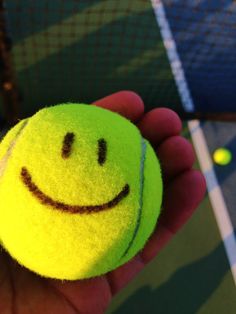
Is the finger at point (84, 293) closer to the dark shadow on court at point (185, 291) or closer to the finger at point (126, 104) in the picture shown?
the dark shadow on court at point (185, 291)

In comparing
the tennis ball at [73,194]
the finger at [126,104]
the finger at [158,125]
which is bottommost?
the finger at [158,125]

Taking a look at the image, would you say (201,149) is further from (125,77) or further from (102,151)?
(102,151)

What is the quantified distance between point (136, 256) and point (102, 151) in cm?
52

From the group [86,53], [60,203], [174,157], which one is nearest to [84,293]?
[60,203]

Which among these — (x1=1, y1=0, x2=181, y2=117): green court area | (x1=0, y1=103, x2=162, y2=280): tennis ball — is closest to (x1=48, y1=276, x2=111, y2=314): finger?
(x1=0, y1=103, x2=162, y2=280): tennis ball

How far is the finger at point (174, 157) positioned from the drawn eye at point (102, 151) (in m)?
0.50

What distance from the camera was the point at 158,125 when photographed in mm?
1537

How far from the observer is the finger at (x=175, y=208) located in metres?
1.42

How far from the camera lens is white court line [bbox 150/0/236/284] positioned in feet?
6.20

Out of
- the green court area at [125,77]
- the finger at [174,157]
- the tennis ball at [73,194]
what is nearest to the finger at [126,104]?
the finger at [174,157]

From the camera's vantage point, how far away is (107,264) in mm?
1068

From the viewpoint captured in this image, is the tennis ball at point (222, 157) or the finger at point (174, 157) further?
the tennis ball at point (222, 157)

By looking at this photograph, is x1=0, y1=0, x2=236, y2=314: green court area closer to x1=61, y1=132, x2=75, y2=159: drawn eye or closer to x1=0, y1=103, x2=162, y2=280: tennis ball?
x1=0, y1=103, x2=162, y2=280: tennis ball

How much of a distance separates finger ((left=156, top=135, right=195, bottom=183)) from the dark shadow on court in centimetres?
50
